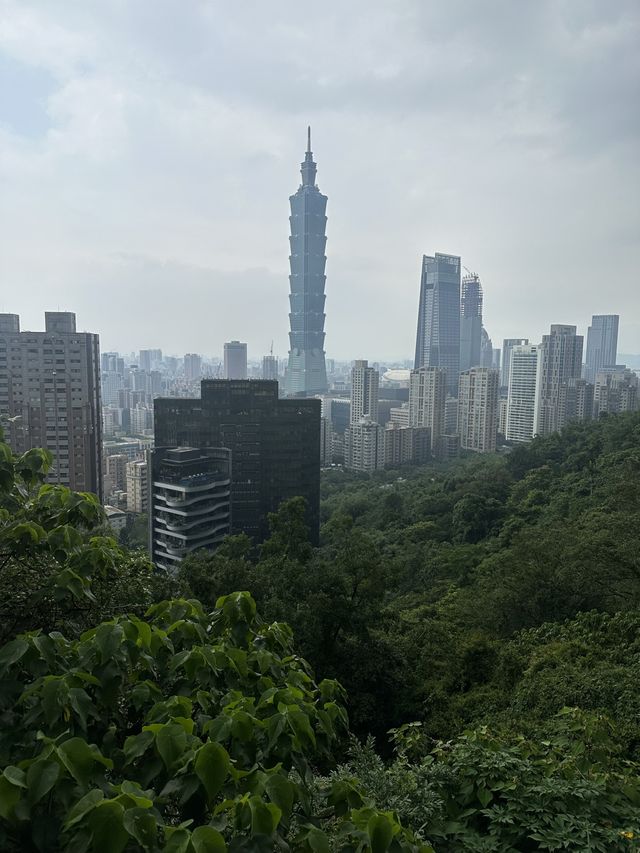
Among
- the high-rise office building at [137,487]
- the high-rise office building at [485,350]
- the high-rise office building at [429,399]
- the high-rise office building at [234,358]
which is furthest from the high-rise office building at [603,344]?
the high-rise office building at [137,487]

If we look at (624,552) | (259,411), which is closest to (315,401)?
(259,411)

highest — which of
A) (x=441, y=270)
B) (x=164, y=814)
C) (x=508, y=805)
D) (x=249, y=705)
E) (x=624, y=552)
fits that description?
(x=441, y=270)

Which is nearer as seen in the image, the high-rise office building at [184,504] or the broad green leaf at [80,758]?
the broad green leaf at [80,758]

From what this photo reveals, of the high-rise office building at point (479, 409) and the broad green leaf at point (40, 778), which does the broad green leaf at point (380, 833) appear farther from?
the high-rise office building at point (479, 409)

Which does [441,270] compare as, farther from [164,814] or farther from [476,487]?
[164,814]

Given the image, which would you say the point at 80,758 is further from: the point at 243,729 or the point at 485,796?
the point at 485,796
